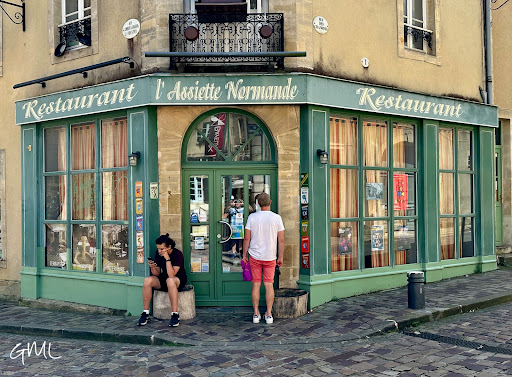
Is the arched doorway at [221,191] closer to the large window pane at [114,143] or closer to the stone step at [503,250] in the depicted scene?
the large window pane at [114,143]

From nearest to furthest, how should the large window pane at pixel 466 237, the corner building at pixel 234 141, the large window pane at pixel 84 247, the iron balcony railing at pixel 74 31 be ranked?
the corner building at pixel 234 141
the large window pane at pixel 84 247
the iron balcony railing at pixel 74 31
the large window pane at pixel 466 237

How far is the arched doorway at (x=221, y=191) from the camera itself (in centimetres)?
858

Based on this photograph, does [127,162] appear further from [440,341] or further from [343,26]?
[440,341]

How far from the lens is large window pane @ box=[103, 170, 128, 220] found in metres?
8.93

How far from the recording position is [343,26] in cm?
905

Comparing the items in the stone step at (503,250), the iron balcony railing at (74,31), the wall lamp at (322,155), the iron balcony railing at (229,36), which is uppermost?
the iron balcony railing at (74,31)

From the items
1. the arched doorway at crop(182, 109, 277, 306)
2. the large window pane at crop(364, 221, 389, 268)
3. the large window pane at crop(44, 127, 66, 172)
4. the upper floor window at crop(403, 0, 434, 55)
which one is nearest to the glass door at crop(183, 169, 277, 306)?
the arched doorway at crop(182, 109, 277, 306)

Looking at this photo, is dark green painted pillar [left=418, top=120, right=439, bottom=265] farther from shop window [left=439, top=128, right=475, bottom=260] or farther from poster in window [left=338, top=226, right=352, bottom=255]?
poster in window [left=338, top=226, right=352, bottom=255]

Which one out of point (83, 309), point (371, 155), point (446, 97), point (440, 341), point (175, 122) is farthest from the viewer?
point (446, 97)

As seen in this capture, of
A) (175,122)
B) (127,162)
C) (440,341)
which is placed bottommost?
(440,341)

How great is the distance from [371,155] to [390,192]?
0.77 meters

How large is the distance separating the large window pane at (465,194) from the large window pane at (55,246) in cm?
753

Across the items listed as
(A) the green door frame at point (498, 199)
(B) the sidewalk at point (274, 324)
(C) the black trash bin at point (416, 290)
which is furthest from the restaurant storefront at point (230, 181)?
(A) the green door frame at point (498, 199)

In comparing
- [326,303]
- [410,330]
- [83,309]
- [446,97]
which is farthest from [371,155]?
[83,309]
